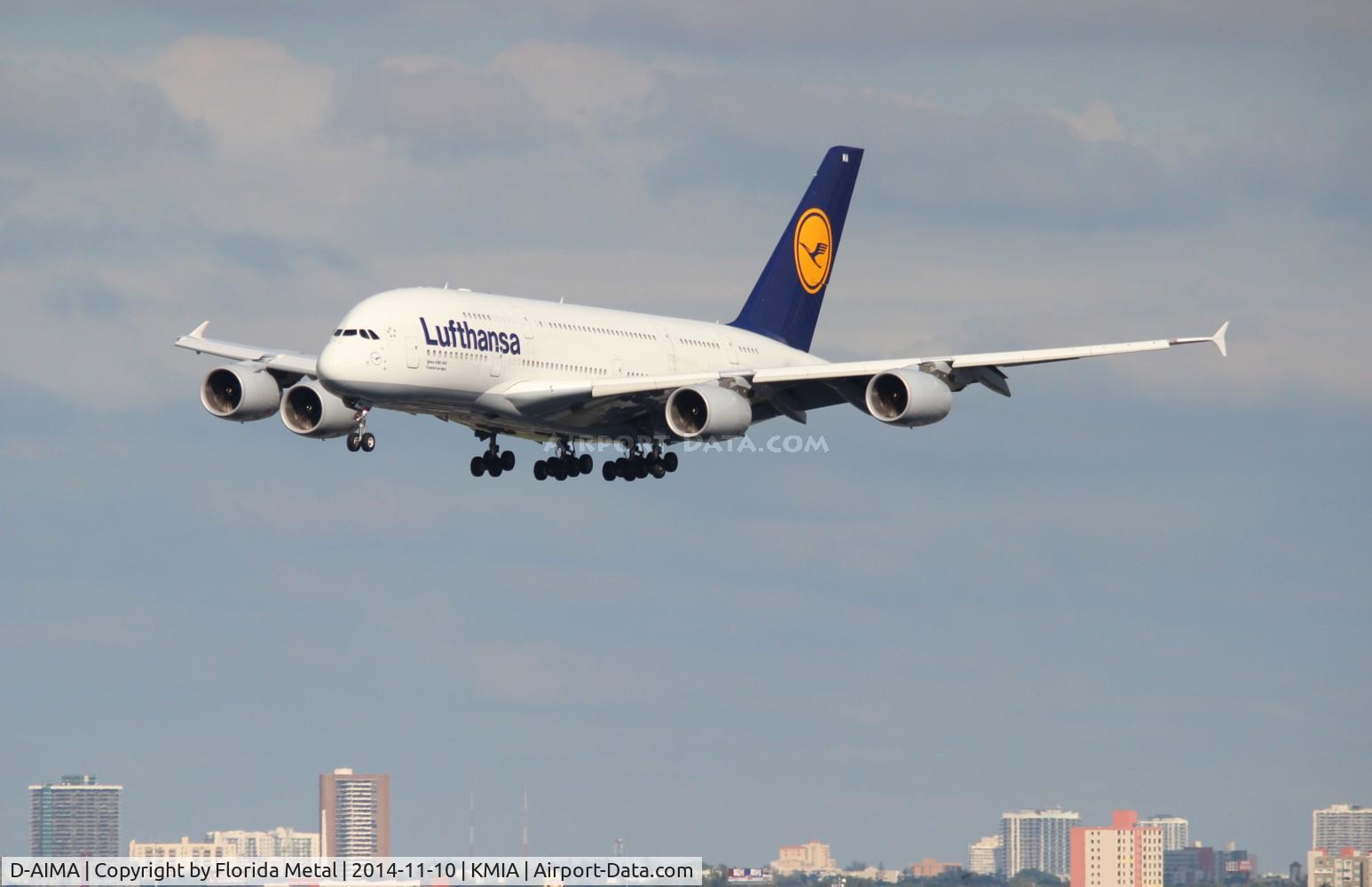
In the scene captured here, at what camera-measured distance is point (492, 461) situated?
81375mm

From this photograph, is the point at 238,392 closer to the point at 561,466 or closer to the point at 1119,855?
the point at 561,466

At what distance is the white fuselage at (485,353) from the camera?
2744 inches

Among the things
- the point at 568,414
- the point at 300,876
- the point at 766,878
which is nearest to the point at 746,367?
the point at 568,414

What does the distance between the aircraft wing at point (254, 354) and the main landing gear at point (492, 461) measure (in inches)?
281

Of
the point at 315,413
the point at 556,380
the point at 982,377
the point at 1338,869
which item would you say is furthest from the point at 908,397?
the point at 1338,869

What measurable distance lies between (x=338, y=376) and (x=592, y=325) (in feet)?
35.9

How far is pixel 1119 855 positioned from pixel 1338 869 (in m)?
17.7

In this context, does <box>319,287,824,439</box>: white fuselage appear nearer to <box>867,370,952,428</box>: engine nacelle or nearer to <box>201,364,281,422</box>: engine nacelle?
<box>201,364,281,422</box>: engine nacelle

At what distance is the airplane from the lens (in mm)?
70438

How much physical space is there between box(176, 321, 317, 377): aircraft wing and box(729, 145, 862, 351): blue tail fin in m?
19.1

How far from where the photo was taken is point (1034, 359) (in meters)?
74.9

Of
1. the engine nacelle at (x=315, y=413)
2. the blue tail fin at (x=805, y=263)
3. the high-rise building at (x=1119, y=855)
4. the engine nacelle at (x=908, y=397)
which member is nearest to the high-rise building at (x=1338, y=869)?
the high-rise building at (x=1119, y=855)

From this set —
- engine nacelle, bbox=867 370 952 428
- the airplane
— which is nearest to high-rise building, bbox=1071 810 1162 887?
the airplane

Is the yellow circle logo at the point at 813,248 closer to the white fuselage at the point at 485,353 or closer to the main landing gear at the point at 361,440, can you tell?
the white fuselage at the point at 485,353
